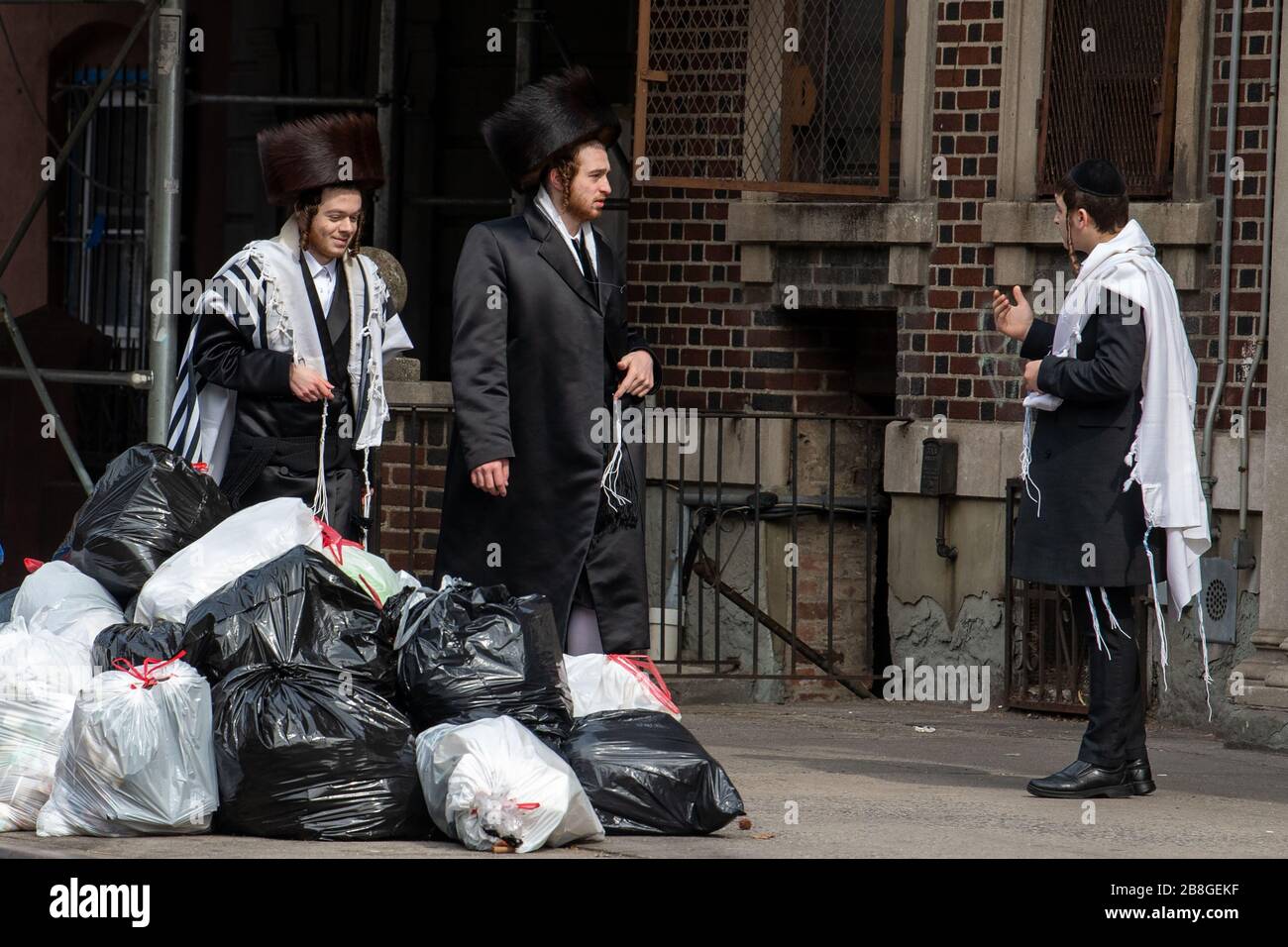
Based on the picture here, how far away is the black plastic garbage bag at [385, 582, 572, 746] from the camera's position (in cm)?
546

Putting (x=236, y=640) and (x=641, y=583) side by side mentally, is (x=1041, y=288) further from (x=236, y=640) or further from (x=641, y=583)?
(x=236, y=640)

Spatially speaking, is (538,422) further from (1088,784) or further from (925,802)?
(1088,784)

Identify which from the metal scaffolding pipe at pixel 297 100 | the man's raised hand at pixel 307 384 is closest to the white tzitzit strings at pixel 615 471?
the man's raised hand at pixel 307 384

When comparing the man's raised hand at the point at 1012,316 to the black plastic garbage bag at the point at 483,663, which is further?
the man's raised hand at the point at 1012,316

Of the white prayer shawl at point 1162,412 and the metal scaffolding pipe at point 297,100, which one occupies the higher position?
the metal scaffolding pipe at point 297,100

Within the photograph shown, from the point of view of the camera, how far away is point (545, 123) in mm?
5895

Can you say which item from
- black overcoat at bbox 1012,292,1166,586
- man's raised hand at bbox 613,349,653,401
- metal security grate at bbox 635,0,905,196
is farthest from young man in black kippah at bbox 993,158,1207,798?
metal security grate at bbox 635,0,905,196

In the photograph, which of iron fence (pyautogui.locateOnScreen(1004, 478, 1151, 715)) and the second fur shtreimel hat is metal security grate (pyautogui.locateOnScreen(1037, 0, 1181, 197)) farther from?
the second fur shtreimel hat

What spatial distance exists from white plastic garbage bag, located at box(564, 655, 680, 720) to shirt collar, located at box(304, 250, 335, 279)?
1.36m

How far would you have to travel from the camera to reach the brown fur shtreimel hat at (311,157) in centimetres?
612

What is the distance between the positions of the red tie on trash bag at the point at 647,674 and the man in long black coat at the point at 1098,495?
1.16 meters

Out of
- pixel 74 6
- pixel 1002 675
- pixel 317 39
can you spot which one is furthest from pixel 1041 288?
pixel 74 6

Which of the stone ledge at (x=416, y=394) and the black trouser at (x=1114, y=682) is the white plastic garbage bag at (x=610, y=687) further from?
the stone ledge at (x=416, y=394)
